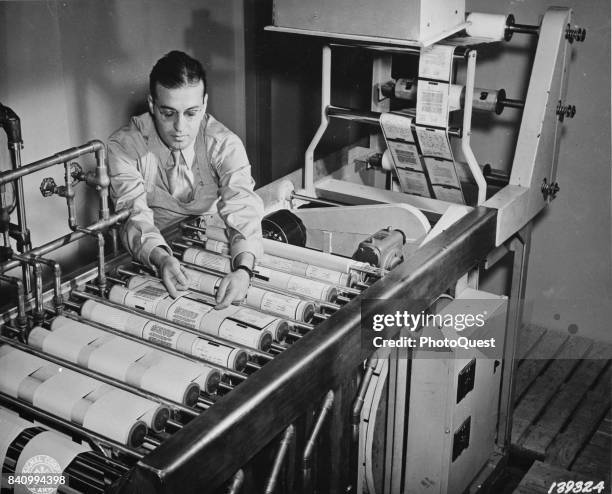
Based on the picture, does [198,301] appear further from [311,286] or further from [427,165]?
[427,165]

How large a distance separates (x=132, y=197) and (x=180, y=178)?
0.22 meters

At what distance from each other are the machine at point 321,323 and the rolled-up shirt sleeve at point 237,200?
0.28 ft

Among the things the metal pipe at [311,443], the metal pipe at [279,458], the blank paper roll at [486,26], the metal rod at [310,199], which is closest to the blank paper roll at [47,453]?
the metal pipe at [279,458]

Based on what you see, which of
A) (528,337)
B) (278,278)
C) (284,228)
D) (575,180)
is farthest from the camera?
(528,337)

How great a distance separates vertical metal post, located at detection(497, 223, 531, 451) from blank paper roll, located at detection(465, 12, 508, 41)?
0.73 m

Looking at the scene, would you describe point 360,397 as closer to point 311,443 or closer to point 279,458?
point 311,443

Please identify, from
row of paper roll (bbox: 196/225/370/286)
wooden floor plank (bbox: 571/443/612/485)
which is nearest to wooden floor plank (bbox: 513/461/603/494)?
wooden floor plank (bbox: 571/443/612/485)

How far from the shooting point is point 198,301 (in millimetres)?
2287

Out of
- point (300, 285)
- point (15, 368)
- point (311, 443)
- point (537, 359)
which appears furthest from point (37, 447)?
point (537, 359)

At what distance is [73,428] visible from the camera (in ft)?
5.92

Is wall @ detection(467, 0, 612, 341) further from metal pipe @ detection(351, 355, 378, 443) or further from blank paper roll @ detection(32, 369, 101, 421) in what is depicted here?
blank paper roll @ detection(32, 369, 101, 421)

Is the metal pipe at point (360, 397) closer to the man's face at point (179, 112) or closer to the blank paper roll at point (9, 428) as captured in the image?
the man's face at point (179, 112)

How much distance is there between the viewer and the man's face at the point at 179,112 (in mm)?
2357

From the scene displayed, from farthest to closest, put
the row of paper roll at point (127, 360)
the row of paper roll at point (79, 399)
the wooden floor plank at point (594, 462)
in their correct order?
the wooden floor plank at point (594, 462) → the row of paper roll at point (127, 360) → the row of paper roll at point (79, 399)
